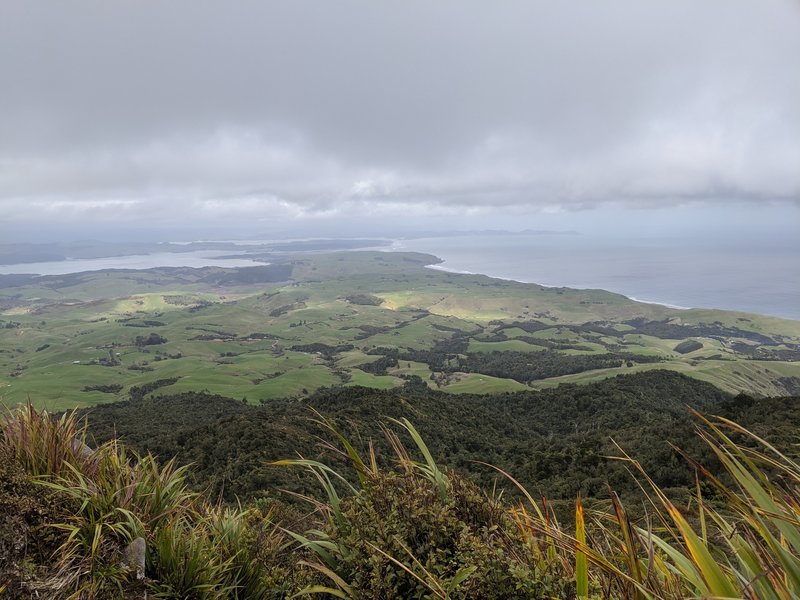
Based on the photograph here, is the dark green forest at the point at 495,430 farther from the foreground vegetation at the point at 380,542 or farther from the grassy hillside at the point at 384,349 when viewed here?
the grassy hillside at the point at 384,349

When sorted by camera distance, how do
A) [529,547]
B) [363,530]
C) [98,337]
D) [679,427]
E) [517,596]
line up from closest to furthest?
[517,596], [529,547], [363,530], [679,427], [98,337]

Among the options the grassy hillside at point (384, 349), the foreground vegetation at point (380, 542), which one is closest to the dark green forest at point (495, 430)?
the foreground vegetation at point (380, 542)

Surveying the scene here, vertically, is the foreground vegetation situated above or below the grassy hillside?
above

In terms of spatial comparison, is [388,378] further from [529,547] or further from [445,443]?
[529,547]

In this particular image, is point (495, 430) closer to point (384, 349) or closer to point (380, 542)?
point (380, 542)

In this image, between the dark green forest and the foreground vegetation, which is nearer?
the foreground vegetation

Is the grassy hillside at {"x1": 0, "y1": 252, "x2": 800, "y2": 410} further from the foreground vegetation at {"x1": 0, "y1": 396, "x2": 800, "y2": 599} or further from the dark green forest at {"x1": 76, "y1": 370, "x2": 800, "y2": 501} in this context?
the foreground vegetation at {"x1": 0, "y1": 396, "x2": 800, "y2": 599}

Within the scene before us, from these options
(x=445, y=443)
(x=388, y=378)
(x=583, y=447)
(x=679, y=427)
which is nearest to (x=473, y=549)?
(x=583, y=447)

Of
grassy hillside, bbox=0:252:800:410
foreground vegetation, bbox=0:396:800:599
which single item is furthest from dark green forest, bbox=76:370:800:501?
grassy hillside, bbox=0:252:800:410
